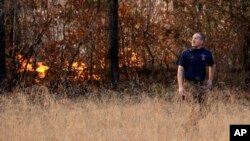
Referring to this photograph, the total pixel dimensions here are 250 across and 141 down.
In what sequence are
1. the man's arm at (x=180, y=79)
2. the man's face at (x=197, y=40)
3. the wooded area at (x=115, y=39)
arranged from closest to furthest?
the man's arm at (x=180, y=79) < the man's face at (x=197, y=40) < the wooded area at (x=115, y=39)

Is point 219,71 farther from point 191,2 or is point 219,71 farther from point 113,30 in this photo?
point 113,30

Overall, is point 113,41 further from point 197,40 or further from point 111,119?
point 197,40

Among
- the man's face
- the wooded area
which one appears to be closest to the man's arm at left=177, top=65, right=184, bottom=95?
the man's face

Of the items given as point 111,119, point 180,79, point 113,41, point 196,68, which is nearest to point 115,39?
point 113,41

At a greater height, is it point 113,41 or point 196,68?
point 113,41

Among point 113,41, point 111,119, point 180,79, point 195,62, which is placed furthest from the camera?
point 113,41

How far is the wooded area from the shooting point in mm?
14766

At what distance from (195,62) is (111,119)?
7.08 ft

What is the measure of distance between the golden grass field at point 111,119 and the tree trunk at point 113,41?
402 centimetres

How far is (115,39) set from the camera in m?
15.0

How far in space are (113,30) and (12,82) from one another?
3282mm

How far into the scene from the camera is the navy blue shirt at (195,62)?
7.55 metres

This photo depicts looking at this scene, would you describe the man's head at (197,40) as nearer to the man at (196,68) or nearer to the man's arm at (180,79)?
the man at (196,68)

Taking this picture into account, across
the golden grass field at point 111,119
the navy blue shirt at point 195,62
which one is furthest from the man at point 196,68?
the golden grass field at point 111,119
